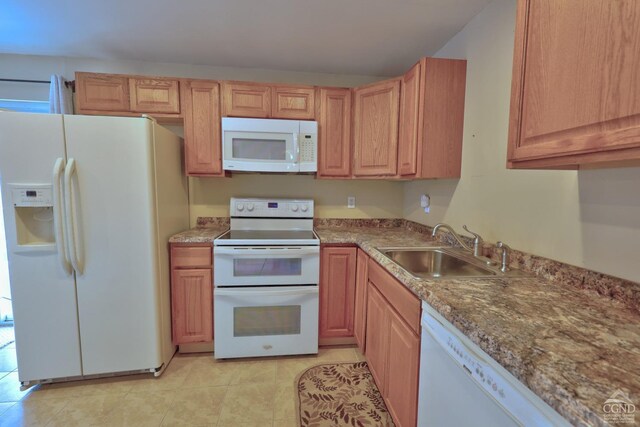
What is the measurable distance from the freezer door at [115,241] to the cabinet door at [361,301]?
4.63 ft

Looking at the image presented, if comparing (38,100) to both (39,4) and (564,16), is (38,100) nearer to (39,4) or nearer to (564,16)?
(39,4)

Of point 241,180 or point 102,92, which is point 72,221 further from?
point 241,180

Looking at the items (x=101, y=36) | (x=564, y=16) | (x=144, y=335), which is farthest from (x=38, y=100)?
(x=564, y=16)

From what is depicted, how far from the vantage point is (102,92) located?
2158 millimetres

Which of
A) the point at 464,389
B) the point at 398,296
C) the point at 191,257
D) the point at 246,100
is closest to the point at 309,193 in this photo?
the point at 246,100

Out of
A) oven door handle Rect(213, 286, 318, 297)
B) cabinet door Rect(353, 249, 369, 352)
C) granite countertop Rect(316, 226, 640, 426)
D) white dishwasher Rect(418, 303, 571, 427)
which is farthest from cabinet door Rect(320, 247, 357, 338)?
white dishwasher Rect(418, 303, 571, 427)

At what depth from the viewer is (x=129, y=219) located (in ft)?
5.74

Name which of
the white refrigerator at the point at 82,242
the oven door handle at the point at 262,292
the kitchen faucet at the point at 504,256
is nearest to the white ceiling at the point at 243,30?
the white refrigerator at the point at 82,242

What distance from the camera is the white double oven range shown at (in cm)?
200

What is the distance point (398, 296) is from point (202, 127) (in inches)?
76.4

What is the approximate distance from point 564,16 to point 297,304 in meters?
2.01

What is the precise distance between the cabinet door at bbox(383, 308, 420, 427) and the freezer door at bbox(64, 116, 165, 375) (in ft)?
5.00

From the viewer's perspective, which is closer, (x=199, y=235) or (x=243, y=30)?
(x=243, y=30)

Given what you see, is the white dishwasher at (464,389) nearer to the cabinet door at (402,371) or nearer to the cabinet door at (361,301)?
the cabinet door at (402,371)
